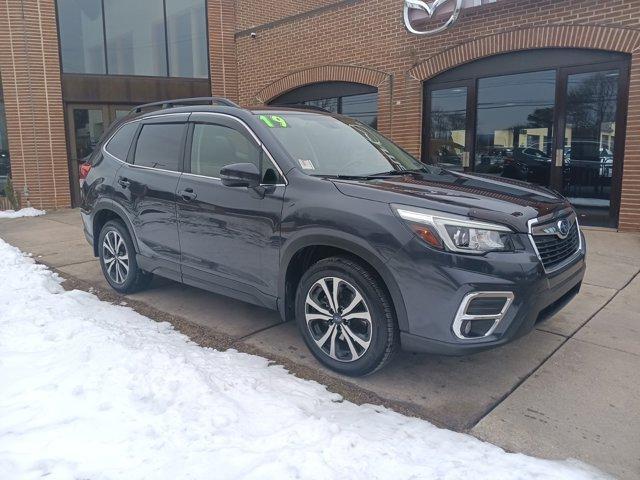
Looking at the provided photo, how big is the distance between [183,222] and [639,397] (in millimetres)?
3514

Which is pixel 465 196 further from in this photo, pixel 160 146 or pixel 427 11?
pixel 427 11

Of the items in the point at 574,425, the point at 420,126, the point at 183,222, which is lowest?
the point at 574,425

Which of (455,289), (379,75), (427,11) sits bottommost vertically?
(455,289)

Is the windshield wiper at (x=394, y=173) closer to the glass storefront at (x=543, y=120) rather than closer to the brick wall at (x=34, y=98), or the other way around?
the glass storefront at (x=543, y=120)

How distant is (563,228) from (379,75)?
25.0ft

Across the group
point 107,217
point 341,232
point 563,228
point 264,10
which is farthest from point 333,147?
point 264,10

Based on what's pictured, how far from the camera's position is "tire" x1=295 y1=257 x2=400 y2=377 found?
3.26 metres

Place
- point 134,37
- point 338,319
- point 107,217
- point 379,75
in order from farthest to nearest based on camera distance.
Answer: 1. point 134,37
2. point 379,75
3. point 107,217
4. point 338,319

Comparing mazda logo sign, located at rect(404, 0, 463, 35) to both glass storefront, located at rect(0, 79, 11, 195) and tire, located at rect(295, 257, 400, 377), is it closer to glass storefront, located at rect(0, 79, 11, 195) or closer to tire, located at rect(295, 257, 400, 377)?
tire, located at rect(295, 257, 400, 377)

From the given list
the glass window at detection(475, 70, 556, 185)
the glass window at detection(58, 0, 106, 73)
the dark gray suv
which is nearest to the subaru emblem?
the dark gray suv

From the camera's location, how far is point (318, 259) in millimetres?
3787

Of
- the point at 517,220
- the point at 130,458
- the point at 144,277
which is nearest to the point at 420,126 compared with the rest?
the point at 144,277

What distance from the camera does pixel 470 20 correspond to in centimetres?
907

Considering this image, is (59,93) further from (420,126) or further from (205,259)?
(205,259)
